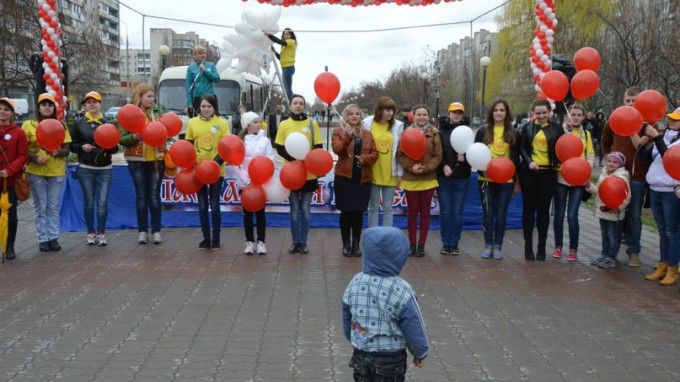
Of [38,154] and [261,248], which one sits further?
[261,248]

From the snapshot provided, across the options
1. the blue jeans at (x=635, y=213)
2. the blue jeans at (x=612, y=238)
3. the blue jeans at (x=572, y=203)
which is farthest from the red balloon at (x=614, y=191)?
the blue jeans at (x=572, y=203)

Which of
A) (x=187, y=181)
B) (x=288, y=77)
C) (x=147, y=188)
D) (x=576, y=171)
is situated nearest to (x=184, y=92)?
(x=288, y=77)

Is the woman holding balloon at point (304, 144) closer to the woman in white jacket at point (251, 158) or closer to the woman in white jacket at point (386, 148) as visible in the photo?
the woman in white jacket at point (251, 158)

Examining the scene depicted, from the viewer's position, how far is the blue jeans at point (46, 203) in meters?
8.45

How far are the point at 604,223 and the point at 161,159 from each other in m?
5.71

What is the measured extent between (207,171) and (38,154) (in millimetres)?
2132

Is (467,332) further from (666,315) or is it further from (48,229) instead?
(48,229)

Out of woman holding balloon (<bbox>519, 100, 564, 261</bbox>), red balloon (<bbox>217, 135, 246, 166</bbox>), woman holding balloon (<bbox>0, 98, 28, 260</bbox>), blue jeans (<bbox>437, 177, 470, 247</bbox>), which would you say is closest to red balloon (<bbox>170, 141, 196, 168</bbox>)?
red balloon (<bbox>217, 135, 246, 166</bbox>)

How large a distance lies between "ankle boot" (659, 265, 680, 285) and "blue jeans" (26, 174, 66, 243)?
23.8 ft

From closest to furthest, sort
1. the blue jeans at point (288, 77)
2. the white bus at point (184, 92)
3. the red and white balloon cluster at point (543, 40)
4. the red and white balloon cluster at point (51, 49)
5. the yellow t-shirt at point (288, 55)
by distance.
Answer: the red and white balloon cluster at point (543, 40) → the red and white balloon cluster at point (51, 49) → the yellow t-shirt at point (288, 55) → the blue jeans at point (288, 77) → the white bus at point (184, 92)

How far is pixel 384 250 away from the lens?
3223mm

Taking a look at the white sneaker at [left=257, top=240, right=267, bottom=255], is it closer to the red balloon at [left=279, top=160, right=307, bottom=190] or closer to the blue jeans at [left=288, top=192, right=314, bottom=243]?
the blue jeans at [left=288, top=192, right=314, bottom=243]

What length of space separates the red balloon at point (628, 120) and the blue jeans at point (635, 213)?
2.78 feet

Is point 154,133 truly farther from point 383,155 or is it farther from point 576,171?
point 576,171
